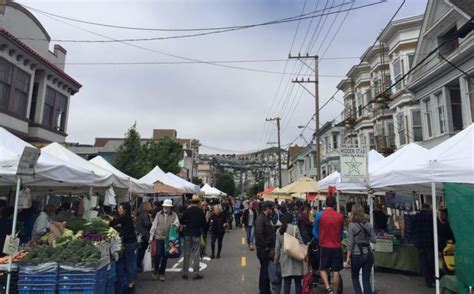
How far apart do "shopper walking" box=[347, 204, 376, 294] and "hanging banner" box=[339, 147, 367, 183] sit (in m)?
1.45

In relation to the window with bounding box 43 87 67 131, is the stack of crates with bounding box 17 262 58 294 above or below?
below

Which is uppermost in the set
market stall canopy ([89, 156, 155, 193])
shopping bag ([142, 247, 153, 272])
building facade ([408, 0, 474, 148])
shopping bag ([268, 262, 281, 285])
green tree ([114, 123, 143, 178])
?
building facade ([408, 0, 474, 148])

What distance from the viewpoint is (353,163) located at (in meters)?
8.57

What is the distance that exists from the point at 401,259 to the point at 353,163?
164 inches

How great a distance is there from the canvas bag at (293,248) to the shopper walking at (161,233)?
3944 mm

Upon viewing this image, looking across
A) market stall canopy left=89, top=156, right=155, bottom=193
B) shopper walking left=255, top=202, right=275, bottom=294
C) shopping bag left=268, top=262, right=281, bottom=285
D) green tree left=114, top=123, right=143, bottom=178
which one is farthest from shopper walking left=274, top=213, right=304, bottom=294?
green tree left=114, top=123, right=143, bottom=178

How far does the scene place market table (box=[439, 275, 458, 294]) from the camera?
5.93m

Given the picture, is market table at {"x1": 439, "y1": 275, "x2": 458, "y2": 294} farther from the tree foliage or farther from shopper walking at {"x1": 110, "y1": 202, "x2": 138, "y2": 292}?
the tree foliage

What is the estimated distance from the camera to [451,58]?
690 inches

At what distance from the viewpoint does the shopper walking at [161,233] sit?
930cm

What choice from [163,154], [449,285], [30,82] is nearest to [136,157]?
[163,154]

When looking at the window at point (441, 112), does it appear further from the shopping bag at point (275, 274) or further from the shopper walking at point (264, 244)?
the shopping bag at point (275, 274)

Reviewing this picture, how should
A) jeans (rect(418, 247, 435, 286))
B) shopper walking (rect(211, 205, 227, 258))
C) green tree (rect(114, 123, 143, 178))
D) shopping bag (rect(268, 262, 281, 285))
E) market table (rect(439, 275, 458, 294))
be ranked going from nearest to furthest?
market table (rect(439, 275, 458, 294)), shopping bag (rect(268, 262, 281, 285)), jeans (rect(418, 247, 435, 286)), shopper walking (rect(211, 205, 227, 258)), green tree (rect(114, 123, 143, 178))

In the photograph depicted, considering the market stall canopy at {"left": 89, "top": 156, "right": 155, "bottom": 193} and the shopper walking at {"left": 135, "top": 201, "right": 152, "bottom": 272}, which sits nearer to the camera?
the shopper walking at {"left": 135, "top": 201, "right": 152, "bottom": 272}
